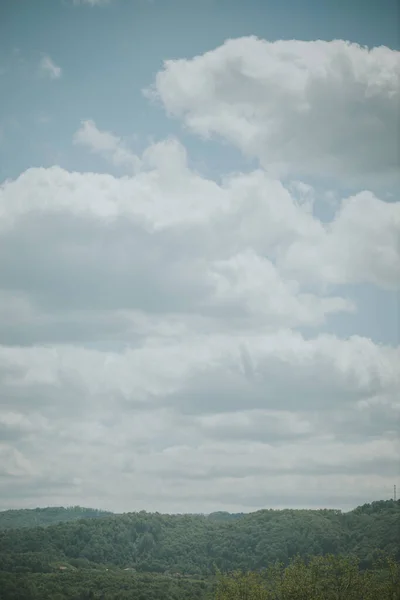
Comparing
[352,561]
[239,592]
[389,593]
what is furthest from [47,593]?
[389,593]

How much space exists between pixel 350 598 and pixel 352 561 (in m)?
16.5

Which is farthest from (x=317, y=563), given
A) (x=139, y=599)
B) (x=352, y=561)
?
(x=139, y=599)

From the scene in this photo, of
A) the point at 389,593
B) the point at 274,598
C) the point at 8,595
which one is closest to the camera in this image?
the point at 389,593

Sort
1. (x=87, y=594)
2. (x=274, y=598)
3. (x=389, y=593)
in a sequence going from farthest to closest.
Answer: (x=87, y=594) < (x=274, y=598) < (x=389, y=593)

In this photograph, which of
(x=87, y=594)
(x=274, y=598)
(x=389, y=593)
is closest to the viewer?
(x=389, y=593)

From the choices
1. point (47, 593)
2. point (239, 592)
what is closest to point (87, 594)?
point (47, 593)

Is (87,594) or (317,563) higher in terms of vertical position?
(317,563)

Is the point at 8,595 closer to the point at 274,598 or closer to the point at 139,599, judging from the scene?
the point at 139,599

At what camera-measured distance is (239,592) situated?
13125 centimetres

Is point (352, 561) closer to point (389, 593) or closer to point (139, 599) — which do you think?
point (389, 593)

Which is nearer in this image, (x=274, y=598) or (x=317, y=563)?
(x=274, y=598)

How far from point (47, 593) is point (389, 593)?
108 meters

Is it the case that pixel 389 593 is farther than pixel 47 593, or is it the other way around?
pixel 47 593

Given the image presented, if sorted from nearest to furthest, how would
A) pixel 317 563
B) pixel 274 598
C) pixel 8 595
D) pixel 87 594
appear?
pixel 274 598, pixel 317 563, pixel 8 595, pixel 87 594
